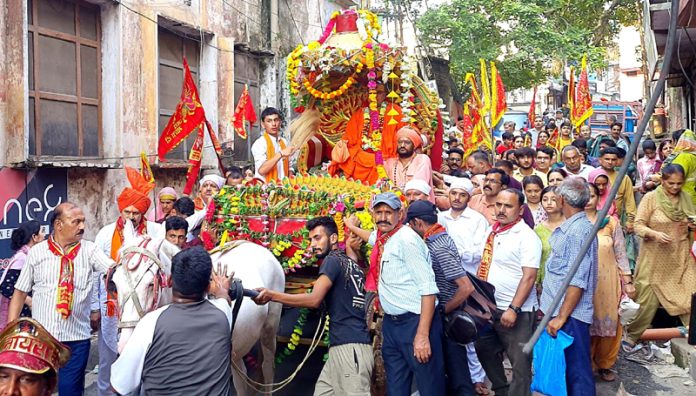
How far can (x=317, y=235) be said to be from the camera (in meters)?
4.78

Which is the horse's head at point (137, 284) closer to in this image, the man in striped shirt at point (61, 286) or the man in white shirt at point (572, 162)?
the man in striped shirt at point (61, 286)

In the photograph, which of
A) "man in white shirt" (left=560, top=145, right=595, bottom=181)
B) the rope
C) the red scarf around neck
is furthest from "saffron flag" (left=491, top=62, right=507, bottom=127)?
the red scarf around neck

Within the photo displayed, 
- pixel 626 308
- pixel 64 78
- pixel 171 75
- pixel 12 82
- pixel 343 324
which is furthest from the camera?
pixel 171 75

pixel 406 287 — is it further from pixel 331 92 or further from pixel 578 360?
pixel 331 92

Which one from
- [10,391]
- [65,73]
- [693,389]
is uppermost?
[65,73]

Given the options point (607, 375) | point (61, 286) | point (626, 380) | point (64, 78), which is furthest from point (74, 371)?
point (64, 78)

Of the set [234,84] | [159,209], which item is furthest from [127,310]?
[234,84]

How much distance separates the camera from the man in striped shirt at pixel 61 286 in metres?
4.70

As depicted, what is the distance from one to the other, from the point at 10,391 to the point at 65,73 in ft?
23.2

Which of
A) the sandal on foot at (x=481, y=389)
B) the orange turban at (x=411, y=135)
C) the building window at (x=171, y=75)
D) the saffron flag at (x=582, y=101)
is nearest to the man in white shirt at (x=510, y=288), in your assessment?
the sandal on foot at (x=481, y=389)

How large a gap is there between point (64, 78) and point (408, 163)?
188 inches

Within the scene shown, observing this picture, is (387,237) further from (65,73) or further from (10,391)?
(65,73)

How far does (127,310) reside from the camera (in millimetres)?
3486

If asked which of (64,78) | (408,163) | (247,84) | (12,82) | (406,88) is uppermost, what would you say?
(247,84)
